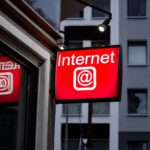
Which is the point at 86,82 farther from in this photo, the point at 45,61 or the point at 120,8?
the point at 120,8

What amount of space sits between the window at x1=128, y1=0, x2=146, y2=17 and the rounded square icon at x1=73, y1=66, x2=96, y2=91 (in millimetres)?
27954

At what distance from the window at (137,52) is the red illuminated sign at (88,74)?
2664cm

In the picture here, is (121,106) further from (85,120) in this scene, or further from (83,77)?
(83,77)

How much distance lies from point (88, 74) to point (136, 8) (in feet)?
92.2

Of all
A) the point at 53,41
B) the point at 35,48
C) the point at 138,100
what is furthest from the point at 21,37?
the point at 138,100

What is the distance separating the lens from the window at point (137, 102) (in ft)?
107

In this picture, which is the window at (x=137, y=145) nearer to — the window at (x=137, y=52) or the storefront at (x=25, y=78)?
the window at (x=137, y=52)

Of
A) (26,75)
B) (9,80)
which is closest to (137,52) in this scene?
(26,75)

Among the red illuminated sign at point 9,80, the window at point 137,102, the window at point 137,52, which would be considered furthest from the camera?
the window at point 137,52

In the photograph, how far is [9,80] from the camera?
20.0 ft

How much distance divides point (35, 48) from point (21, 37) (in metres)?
0.40

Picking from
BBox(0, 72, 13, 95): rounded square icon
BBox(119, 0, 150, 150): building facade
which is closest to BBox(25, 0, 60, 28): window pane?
BBox(0, 72, 13, 95): rounded square icon

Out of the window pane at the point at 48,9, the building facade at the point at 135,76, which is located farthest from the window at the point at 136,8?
the window pane at the point at 48,9

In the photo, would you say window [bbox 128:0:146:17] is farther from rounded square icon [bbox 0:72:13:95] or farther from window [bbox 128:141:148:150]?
rounded square icon [bbox 0:72:13:95]
